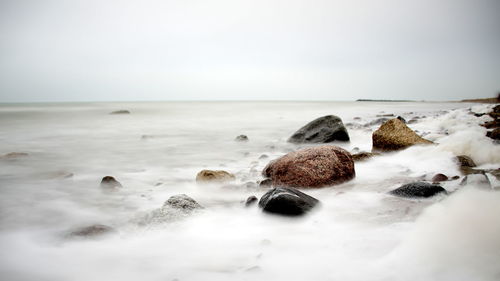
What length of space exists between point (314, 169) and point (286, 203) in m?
1.10

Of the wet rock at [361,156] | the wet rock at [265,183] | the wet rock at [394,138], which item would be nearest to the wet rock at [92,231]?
the wet rock at [265,183]

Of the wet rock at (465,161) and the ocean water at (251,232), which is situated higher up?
the wet rock at (465,161)

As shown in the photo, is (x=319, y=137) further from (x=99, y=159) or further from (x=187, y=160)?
(x=99, y=159)

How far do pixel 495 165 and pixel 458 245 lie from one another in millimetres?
2714

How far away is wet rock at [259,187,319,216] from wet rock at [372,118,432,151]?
A: 322cm

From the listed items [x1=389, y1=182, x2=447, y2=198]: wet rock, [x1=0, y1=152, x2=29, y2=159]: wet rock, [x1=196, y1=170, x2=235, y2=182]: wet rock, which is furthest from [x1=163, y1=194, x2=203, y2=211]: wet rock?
[x1=0, y1=152, x2=29, y2=159]: wet rock

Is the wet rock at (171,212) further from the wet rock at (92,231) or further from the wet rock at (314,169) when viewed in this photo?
the wet rock at (314,169)

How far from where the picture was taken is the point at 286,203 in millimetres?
2424

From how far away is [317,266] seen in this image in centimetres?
171

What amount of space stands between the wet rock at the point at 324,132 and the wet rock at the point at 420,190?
400 centimetres

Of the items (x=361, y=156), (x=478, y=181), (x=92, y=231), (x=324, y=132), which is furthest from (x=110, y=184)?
(x=324, y=132)

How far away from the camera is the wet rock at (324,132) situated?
6.83 m

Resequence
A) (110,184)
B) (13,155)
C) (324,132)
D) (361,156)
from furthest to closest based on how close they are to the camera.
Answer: (324,132), (13,155), (361,156), (110,184)

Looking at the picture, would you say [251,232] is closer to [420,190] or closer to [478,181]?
[420,190]
